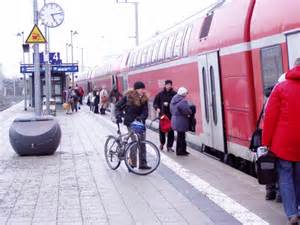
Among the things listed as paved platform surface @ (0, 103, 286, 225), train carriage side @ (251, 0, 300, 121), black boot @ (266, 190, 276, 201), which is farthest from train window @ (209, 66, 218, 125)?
black boot @ (266, 190, 276, 201)

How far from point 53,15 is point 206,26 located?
283 inches

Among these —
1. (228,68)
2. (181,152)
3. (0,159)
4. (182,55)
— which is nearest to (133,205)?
(228,68)

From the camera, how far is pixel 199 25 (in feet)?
49.3

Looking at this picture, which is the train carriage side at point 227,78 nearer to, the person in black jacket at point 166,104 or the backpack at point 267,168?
the person in black jacket at point 166,104

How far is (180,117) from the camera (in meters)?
14.3

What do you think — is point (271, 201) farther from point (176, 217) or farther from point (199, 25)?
point (199, 25)

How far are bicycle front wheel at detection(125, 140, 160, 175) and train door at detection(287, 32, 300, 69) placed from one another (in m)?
3.63

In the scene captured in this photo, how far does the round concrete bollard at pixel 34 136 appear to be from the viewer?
47.5 feet

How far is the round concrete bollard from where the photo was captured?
14.5 metres

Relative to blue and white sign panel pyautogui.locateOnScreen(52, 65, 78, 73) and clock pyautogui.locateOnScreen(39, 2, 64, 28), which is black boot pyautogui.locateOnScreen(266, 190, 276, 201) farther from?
blue and white sign panel pyautogui.locateOnScreen(52, 65, 78, 73)

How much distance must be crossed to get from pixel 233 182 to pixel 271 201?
1721 mm

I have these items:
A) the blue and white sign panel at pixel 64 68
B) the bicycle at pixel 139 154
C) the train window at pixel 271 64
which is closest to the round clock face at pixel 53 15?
the bicycle at pixel 139 154

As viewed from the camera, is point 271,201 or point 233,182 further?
point 233,182

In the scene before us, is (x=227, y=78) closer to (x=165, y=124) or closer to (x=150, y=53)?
(x=165, y=124)
